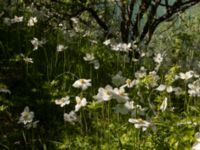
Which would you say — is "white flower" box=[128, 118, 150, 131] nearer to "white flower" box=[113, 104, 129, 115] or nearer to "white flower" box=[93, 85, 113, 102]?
"white flower" box=[113, 104, 129, 115]

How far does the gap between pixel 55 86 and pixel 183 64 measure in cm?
230

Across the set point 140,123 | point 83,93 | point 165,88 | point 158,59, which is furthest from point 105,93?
point 158,59

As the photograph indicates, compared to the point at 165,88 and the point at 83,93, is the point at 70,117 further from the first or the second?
the point at 83,93

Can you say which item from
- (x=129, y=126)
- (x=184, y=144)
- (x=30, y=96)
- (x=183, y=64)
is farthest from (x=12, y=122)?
(x=183, y=64)

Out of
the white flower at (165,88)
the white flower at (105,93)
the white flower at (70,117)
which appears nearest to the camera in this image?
the white flower at (105,93)

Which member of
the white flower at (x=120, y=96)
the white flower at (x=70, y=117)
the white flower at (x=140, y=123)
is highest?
the white flower at (x=120, y=96)

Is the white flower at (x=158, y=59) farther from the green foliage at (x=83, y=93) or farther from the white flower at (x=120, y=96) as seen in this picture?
the white flower at (x=120, y=96)

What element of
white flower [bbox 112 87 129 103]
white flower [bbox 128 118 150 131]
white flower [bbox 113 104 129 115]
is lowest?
white flower [bbox 128 118 150 131]

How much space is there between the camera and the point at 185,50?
741 centimetres

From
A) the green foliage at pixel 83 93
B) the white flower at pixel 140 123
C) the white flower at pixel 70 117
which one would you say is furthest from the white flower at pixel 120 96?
the white flower at pixel 70 117

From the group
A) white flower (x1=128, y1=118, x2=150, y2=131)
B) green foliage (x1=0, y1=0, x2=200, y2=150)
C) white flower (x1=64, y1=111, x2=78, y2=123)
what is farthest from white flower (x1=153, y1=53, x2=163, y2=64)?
white flower (x1=128, y1=118, x2=150, y2=131)

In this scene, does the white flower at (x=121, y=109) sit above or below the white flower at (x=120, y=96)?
below

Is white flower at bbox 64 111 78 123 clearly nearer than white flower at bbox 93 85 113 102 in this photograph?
No

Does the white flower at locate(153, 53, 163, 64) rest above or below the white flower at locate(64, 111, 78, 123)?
above
